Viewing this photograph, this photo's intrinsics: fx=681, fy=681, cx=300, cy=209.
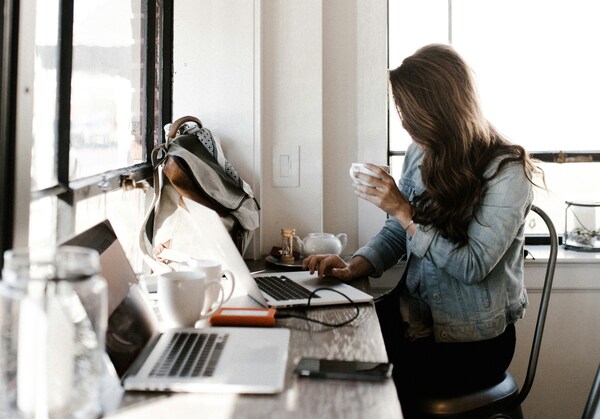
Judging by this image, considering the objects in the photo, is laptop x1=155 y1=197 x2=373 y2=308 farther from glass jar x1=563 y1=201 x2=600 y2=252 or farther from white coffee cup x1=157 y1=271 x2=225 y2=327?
glass jar x1=563 y1=201 x2=600 y2=252

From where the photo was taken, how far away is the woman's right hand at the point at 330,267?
5.76 feet

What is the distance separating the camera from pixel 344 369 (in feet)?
3.34

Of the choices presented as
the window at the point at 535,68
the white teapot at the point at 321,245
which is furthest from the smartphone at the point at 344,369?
the window at the point at 535,68

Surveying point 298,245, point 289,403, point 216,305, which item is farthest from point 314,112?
point 289,403

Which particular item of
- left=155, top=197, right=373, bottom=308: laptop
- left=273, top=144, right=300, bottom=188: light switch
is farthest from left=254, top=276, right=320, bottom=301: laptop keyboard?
left=273, top=144, right=300, bottom=188: light switch

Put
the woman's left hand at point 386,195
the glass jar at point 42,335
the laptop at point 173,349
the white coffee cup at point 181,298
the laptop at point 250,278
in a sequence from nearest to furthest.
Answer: the glass jar at point 42,335 → the laptop at point 173,349 → the white coffee cup at point 181,298 → the laptop at point 250,278 → the woman's left hand at point 386,195

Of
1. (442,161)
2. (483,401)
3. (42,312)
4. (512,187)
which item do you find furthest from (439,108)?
(42,312)

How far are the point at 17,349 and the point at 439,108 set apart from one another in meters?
1.29

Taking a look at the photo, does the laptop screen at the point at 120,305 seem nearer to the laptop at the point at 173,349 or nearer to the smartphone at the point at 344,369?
the laptop at the point at 173,349

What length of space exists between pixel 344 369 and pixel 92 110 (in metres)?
0.92

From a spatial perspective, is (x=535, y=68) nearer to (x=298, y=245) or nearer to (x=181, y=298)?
(x=298, y=245)

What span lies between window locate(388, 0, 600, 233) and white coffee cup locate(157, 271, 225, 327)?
1494 mm

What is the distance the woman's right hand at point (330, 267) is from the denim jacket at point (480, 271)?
0.19 meters

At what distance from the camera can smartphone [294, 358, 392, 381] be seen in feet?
3.25
